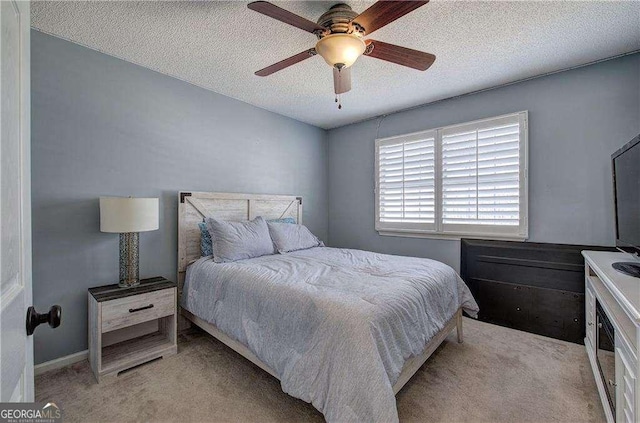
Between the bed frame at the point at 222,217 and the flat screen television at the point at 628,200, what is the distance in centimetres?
125

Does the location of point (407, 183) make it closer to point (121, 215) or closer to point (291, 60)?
point (291, 60)

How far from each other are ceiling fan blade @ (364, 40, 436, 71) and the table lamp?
2.10 metres

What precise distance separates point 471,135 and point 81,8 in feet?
12.2

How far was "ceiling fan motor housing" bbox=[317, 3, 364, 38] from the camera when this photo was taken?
1764 millimetres

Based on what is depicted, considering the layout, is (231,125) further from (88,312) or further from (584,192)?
(584,192)

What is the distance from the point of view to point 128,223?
2.23 meters

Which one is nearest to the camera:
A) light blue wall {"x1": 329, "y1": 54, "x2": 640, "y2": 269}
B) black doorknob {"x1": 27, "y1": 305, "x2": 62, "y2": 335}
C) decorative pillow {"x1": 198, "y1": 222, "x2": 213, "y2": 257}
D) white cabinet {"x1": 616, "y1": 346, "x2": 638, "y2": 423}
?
black doorknob {"x1": 27, "y1": 305, "x2": 62, "y2": 335}

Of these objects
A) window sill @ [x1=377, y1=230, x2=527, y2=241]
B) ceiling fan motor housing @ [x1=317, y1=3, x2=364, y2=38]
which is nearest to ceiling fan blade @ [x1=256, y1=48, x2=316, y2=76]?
ceiling fan motor housing @ [x1=317, y1=3, x2=364, y2=38]

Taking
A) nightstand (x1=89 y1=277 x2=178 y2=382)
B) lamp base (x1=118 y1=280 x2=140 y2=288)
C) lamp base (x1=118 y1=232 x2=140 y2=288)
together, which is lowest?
nightstand (x1=89 y1=277 x2=178 y2=382)

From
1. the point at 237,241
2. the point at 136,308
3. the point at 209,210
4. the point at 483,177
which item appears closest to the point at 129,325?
the point at 136,308

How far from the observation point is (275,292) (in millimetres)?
1939

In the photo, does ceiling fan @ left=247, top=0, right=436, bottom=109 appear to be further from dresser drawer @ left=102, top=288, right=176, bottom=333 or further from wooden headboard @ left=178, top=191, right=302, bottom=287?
dresser drawer @ left=102, top=288, right=176, bottom=333

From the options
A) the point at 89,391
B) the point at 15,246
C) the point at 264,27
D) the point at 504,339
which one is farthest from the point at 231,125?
the point at 504,339

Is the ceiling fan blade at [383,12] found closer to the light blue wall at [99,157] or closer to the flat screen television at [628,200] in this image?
the flat screen television at [628,200]
